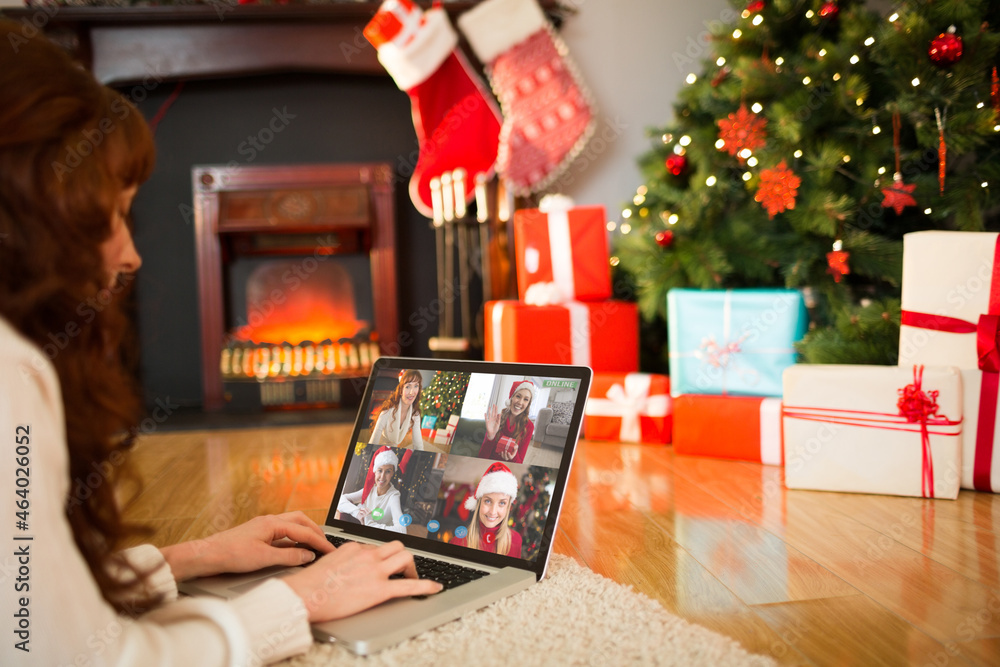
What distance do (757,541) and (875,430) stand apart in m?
0.45

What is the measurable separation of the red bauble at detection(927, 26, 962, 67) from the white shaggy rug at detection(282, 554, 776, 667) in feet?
4.69

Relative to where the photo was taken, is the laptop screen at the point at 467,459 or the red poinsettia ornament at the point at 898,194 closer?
the laptop screen at the point at 467,459

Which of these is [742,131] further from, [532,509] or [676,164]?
[532,509]

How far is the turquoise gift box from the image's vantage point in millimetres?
1948

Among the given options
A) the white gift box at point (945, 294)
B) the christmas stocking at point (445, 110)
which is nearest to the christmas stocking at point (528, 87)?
the christmas stocking at point (445, 110)

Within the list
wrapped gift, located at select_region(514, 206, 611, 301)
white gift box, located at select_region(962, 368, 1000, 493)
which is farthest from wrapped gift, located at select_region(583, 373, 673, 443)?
white gift box, located at select_region(962, 368, 1000, 493)

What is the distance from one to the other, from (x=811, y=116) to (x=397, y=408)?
1431mm

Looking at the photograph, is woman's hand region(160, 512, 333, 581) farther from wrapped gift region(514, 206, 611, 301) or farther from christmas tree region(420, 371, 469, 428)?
wrapped gift region(514, 206, 611, 301)

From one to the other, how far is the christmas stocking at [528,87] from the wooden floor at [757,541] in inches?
46.1

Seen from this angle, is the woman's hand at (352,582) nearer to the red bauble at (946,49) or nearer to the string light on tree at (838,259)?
the string light on tree at (838,259)

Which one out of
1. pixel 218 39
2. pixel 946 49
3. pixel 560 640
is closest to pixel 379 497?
pixel 560 640

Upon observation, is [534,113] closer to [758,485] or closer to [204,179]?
[204,179]

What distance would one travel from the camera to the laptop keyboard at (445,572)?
34.7 inches

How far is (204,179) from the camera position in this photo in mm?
2785
